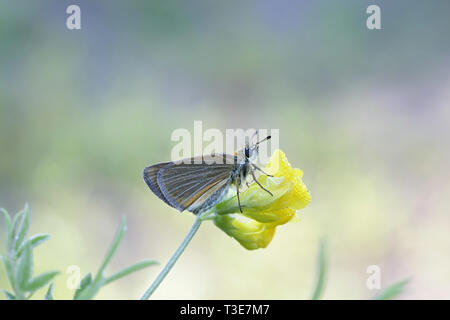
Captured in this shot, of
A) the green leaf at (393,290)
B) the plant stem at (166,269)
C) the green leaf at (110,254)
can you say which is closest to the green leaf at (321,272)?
the green leaf at (393,290)

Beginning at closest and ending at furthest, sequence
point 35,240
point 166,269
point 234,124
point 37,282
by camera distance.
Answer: point 166,269
point 37,282
point 35,240
point 234,124

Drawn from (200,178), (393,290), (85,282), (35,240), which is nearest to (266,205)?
(200,178)

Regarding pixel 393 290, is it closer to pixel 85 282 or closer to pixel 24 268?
pixel 85 282

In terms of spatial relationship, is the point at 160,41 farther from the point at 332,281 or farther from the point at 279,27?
the point at 332,281

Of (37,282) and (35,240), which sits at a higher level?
(35,240)

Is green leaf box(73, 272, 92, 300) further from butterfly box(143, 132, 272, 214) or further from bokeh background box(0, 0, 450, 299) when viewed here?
bokeh background box(0, 0, 450, 299)

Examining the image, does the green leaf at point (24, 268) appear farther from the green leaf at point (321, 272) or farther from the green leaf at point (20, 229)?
the green leaf at point (321, 272)
